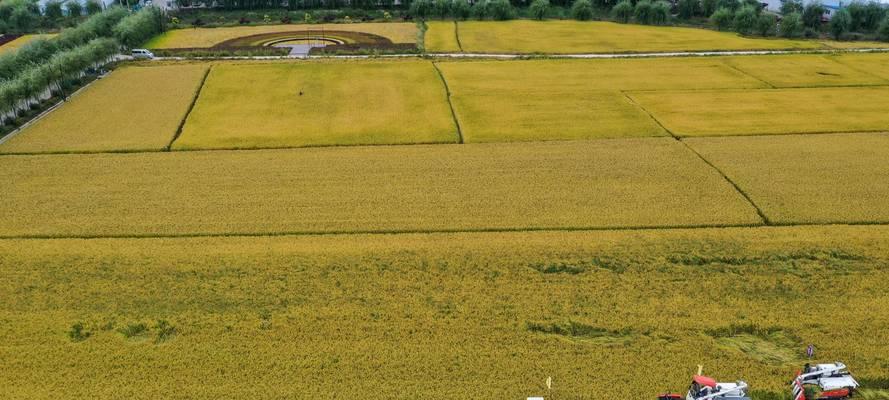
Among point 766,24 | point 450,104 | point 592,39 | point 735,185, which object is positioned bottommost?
point 735,185

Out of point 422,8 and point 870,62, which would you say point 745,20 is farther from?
point 422,8

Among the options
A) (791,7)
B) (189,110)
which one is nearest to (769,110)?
(189,110)

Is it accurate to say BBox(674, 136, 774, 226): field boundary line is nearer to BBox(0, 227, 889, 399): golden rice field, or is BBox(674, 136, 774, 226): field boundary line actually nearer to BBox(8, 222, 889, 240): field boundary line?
BBox(8, 222, 889, 240): field boundary line

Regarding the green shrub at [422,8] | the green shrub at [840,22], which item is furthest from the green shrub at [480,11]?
the green shrub at [840,22]

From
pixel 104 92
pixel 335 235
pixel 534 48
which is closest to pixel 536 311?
pixel 335 235

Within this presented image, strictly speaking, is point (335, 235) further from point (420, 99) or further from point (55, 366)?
point (420, 99)

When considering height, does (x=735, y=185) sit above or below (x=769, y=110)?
below
